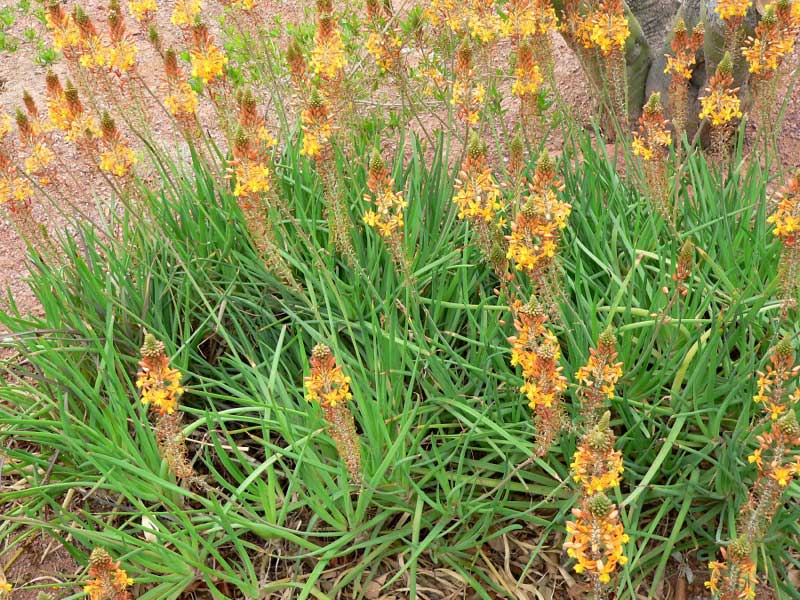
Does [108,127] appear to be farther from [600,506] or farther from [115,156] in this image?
[600,506]

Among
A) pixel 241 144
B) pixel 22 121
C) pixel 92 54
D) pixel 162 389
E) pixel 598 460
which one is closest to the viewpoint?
pixel 598 460

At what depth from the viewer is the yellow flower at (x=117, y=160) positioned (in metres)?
3.19

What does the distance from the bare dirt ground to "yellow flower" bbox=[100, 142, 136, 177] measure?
344 mm

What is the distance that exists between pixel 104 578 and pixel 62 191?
3.96 m

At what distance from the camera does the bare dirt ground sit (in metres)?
3.18

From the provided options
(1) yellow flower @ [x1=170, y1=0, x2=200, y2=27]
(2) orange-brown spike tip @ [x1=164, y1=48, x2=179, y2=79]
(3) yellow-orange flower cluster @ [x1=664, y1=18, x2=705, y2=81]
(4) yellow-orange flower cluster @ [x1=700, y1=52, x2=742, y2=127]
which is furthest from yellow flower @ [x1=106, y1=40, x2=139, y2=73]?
(4) yellow-orange flower cluster @ [x1=700, y1=52, x2=742, y2=127]

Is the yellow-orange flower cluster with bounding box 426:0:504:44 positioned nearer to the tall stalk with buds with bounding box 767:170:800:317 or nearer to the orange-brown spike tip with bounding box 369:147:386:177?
the orange-brown spike tip with bounding box 369:147:386:177

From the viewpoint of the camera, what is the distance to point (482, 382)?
3.21m

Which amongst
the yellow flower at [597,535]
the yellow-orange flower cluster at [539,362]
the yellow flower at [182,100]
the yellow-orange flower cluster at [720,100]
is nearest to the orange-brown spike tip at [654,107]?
the yellow-orange flower cluster at [720,100]

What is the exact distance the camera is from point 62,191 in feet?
18.0

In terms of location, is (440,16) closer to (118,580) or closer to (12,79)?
(118,580)

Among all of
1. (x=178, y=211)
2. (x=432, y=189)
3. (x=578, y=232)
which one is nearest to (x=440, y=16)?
(x=432, y=189)

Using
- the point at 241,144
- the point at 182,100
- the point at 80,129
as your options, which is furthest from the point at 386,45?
the point at 80,129

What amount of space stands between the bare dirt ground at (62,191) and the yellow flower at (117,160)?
34cm
